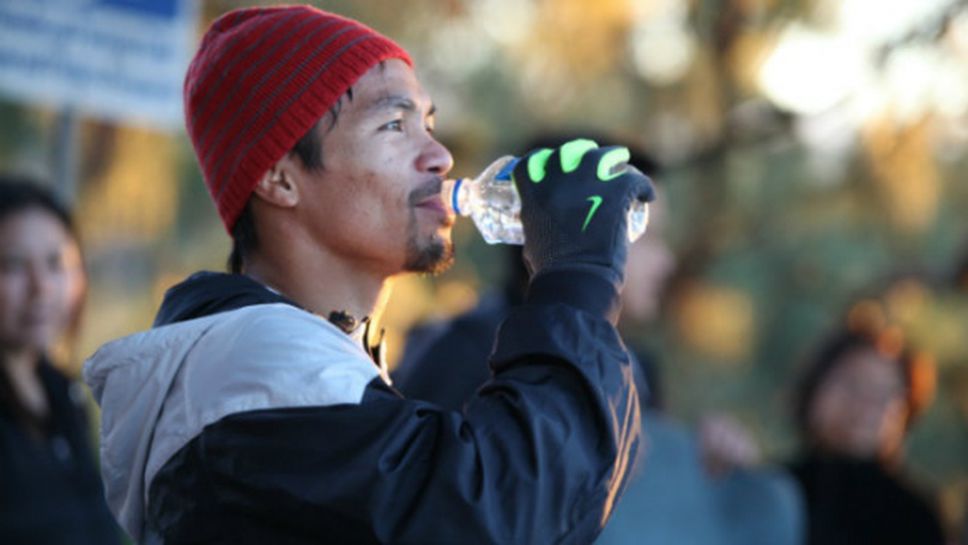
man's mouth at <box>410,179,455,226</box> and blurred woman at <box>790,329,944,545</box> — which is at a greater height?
man's mouth at <box>410,179,455,226</box>

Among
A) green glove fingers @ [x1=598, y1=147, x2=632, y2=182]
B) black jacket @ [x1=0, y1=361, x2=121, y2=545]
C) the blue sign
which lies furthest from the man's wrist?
the blue sign

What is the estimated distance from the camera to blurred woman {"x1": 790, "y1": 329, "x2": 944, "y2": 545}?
5039mm

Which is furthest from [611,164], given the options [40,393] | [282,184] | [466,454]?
[40,393]

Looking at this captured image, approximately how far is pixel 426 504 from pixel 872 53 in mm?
5013

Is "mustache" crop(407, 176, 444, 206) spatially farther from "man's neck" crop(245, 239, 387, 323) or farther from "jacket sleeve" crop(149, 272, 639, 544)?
"jacket sleeve" crop(149, 272, 639, 544)

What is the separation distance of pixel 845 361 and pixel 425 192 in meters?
3.17

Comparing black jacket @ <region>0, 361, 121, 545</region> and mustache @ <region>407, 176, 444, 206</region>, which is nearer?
mustache @ <region>407, 176, 444, 206</region>

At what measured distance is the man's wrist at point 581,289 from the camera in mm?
2014

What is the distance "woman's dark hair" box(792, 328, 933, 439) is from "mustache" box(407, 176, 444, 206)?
312 cm

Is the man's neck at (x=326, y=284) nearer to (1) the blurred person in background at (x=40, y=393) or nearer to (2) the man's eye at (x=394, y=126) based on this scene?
(2) the man's eye at (x=394, y=126)

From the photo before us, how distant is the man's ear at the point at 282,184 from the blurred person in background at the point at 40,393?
1.69 m

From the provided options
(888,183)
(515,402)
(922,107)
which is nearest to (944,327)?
(888,183)

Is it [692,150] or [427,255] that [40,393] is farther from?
[692,150]

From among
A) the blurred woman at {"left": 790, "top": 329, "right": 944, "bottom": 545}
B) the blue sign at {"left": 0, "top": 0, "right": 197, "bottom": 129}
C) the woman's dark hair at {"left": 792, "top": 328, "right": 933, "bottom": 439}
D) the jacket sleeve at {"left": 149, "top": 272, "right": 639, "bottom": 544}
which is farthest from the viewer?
the woman's dark hair at {"left": 792, "top": 328, "right": 933, "bottom": 439}
